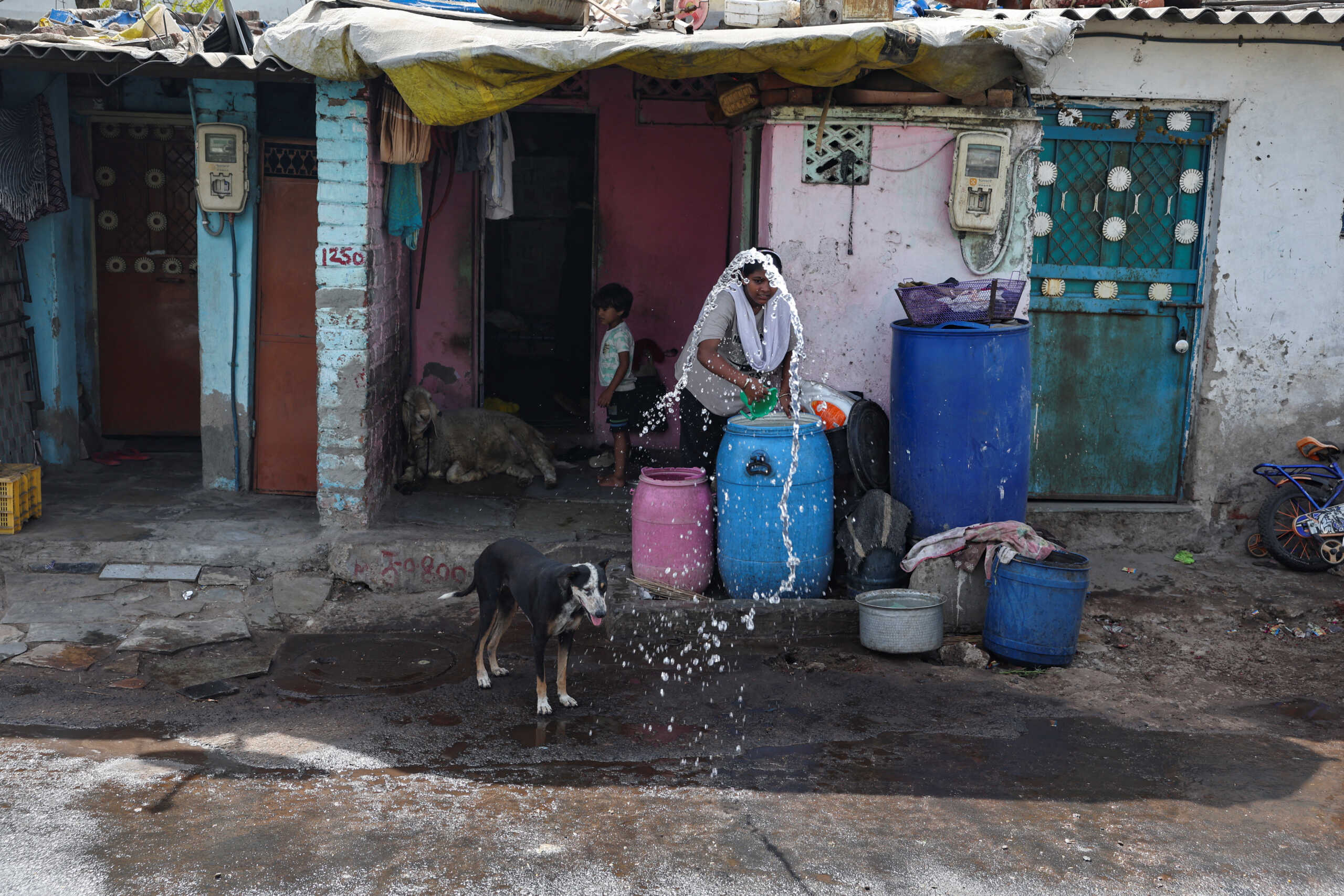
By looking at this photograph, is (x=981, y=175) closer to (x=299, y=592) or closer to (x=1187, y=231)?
(x=1187, y=231)

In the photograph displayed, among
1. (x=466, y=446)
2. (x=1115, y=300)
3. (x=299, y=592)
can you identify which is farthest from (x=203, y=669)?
(x=1115, y=300)

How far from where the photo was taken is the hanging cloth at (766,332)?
645 cm

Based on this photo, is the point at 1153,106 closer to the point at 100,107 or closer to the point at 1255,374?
the point at 1255,374

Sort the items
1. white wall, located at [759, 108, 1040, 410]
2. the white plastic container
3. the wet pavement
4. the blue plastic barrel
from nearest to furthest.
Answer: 1. the wet pavement
2. the blue plastic barrel
3. the white plastic container
4. white wall, located at [759, 108, 1040, 410]

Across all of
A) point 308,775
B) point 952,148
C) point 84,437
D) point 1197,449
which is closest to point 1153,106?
point 952,148

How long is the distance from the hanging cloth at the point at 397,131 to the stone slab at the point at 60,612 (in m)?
2.97

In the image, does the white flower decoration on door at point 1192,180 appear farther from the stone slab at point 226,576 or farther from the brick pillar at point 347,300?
the stone slab at point 226,576

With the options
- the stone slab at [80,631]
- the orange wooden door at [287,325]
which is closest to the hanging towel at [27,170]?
the orange wooden door at [287,325]

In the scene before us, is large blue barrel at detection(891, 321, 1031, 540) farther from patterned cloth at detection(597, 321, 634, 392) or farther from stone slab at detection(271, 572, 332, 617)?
stone slab at detection(271, 572, 332, 617)

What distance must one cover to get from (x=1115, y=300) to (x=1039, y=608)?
9.13ft

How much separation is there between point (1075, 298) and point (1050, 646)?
9.09 feet

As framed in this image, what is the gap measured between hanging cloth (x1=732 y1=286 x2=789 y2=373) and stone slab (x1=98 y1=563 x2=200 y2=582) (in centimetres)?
341

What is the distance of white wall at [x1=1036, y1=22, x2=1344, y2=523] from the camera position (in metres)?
7.23

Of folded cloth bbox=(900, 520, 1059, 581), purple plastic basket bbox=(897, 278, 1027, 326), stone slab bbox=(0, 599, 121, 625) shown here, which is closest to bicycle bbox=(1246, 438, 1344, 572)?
folded cloth bbox=(900, 520, 1059, 581)
